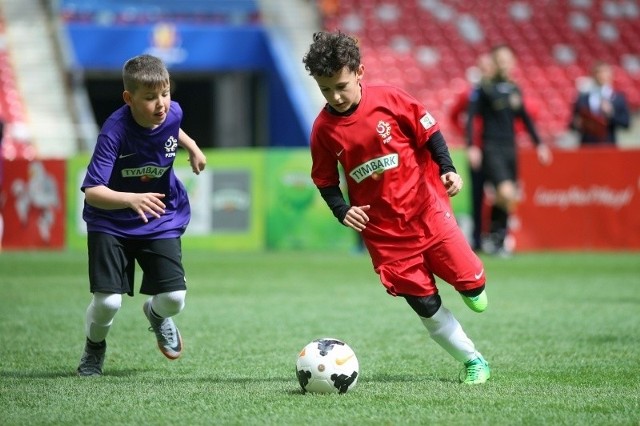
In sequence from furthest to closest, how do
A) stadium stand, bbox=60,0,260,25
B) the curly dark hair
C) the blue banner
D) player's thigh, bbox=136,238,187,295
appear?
stadium stand, bbox=60,0,260,25, the blue banner, player's thigh, bbox=136,238,187,295, the curly dark hair

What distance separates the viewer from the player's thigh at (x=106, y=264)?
222 inches

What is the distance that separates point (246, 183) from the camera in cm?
1505

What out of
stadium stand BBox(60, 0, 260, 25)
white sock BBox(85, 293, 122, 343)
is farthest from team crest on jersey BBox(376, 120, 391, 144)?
stadium stand BBox(60, 0, 260, 25)

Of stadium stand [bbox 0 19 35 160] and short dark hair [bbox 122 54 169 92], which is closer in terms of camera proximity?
short dark hair [bbox 122 54 169 92]

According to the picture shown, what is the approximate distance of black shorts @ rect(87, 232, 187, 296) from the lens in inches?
223

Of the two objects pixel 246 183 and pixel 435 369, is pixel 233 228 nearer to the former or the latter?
pixel 246 183

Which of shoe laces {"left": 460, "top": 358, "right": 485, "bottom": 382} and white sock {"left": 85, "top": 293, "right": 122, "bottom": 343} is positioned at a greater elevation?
white sock {"left": 85, "top": 293, "right": 122, "bottom": 343}

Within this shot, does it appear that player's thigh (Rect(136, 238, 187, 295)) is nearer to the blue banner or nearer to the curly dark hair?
the curly dark hair

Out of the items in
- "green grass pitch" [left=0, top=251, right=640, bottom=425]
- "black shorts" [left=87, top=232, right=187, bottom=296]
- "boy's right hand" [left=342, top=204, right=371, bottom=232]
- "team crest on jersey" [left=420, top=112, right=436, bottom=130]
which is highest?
"team crest on jersey" [left=420, top=112, right=436, bottom=130]

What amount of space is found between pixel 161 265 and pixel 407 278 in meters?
1.35

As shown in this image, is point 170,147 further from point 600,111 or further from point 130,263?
point 600,111

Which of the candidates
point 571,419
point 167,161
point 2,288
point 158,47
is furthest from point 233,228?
point 571,419

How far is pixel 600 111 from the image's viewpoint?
15844mm

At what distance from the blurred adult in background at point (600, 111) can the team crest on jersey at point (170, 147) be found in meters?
10.8
